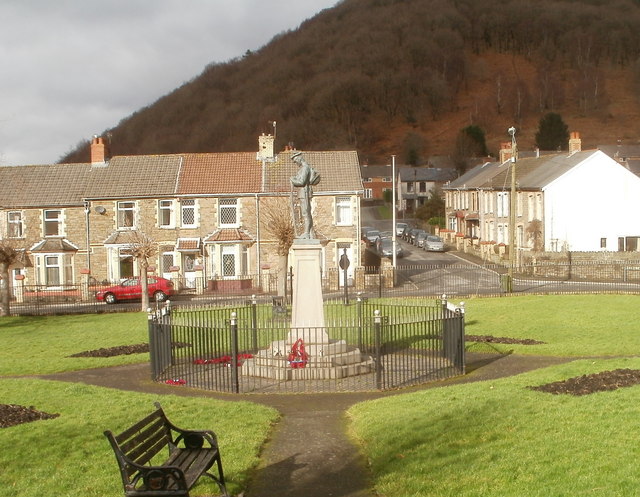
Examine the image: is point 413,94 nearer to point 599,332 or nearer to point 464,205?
point 464,205

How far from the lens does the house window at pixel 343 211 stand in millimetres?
41031

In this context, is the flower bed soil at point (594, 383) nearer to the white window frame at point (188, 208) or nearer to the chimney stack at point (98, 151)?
the white window frame at point (188, 208)

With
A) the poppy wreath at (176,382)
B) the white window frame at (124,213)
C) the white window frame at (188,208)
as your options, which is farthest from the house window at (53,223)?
the poppy wreath at (176,382)

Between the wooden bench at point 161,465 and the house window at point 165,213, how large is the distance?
3339 centimetres

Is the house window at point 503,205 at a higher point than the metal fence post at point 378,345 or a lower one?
higher

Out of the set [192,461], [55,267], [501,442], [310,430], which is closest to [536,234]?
[55,267]

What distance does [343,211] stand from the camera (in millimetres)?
41156

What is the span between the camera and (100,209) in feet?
136

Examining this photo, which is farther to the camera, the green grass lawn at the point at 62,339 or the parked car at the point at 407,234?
the parked car at the point at 407,234

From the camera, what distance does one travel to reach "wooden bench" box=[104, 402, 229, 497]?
7738 millimetres

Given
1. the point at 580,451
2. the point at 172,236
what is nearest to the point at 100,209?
the point at 172,236

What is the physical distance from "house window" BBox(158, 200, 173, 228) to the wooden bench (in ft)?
110

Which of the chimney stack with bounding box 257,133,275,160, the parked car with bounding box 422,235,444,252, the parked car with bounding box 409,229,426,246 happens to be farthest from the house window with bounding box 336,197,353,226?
the parked car with bounding box 409,229,426,246

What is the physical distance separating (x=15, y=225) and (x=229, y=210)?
11202 mm
